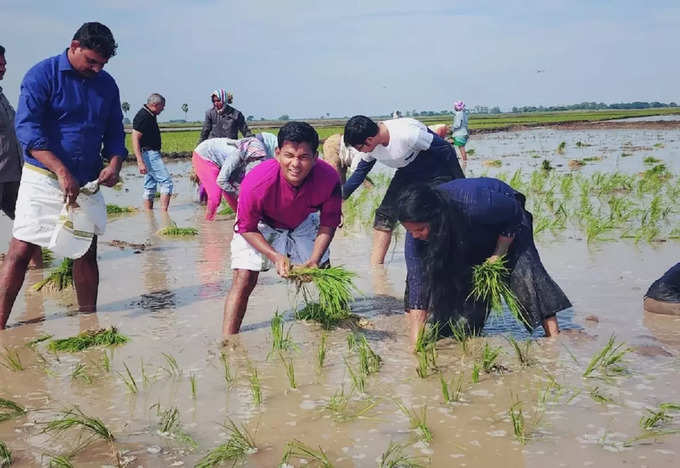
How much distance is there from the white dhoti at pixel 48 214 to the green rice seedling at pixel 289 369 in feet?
4.77

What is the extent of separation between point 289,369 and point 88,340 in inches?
50.8

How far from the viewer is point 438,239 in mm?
3541

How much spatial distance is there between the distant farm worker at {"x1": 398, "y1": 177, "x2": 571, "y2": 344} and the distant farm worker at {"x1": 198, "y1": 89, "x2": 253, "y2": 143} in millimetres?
4967

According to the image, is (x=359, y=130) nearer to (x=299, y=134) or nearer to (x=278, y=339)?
(x=299, y=134)

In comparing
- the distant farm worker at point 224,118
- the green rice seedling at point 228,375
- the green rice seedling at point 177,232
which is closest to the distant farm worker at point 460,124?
the distant farm worker at point 224,118

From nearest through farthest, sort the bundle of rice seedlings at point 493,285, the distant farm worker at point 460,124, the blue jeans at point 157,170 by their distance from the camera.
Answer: the bundle of rice seedlings at point 493,285
the blue jeans at point 157,170
the distant farm worker at point 460,124

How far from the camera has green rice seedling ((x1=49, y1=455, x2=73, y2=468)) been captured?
257cm

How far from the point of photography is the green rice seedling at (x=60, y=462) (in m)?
2.57

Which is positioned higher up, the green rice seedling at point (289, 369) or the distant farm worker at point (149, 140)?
the distant farm worker at point (149, 140)

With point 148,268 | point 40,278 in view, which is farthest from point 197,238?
point 40,278

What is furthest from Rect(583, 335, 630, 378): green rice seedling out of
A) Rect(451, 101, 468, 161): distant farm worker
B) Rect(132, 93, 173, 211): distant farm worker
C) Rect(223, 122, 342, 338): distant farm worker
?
Rect(451, 101, 468, 161): distant farm worker

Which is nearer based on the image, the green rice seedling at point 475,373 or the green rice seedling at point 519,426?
the green rice seedling at point 519,426

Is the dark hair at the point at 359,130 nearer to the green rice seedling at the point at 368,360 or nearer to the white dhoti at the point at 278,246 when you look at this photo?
the white dhoti at the point at 278,246

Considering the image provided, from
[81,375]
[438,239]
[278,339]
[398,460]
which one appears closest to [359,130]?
[438,239]
